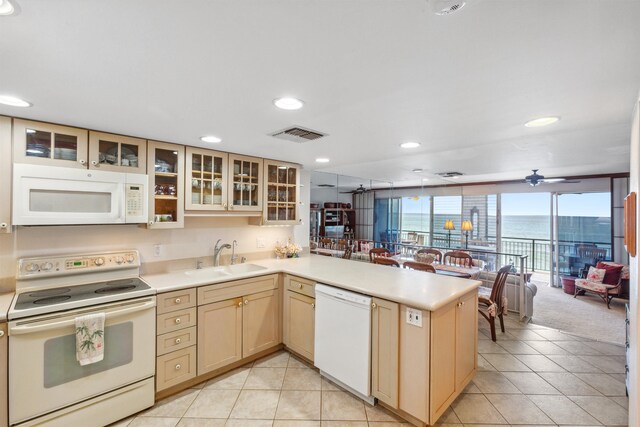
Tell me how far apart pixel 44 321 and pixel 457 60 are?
8.80 feet

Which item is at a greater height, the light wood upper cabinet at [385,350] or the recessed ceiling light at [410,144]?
the recessed ceiling light at [410,144]

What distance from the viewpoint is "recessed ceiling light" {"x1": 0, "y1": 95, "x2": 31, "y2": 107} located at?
65.1 inches

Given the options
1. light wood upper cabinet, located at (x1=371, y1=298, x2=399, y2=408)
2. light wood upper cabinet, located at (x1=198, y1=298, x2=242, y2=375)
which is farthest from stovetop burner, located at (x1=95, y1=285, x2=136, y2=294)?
light wood upper cabinet, located at (x1=371, y1=298, x2=399, y2=408)

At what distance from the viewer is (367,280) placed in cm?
253

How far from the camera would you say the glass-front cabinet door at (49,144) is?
6.58ft

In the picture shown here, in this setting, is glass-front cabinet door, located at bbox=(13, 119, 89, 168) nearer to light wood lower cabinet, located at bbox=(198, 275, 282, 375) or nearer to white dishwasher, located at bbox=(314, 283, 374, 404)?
light wood lower cabinet, located at bbox=(198, 275, 282, 375)

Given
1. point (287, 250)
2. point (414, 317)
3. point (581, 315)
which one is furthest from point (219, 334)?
point (581, 315)

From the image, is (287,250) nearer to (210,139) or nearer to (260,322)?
(260,322)

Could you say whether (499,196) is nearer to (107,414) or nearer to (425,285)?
(425,285)

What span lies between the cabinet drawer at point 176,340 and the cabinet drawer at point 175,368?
0.04 m

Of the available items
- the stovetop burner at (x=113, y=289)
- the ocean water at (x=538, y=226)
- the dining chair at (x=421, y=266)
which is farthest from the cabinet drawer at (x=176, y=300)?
the ocean water at (x=538, y=226)

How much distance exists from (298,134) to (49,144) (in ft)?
5.90

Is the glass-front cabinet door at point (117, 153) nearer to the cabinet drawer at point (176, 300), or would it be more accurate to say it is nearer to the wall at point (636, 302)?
the cabinet drawer at point (176, 300)

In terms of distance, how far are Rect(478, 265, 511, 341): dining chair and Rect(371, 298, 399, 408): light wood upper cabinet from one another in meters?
1.89
